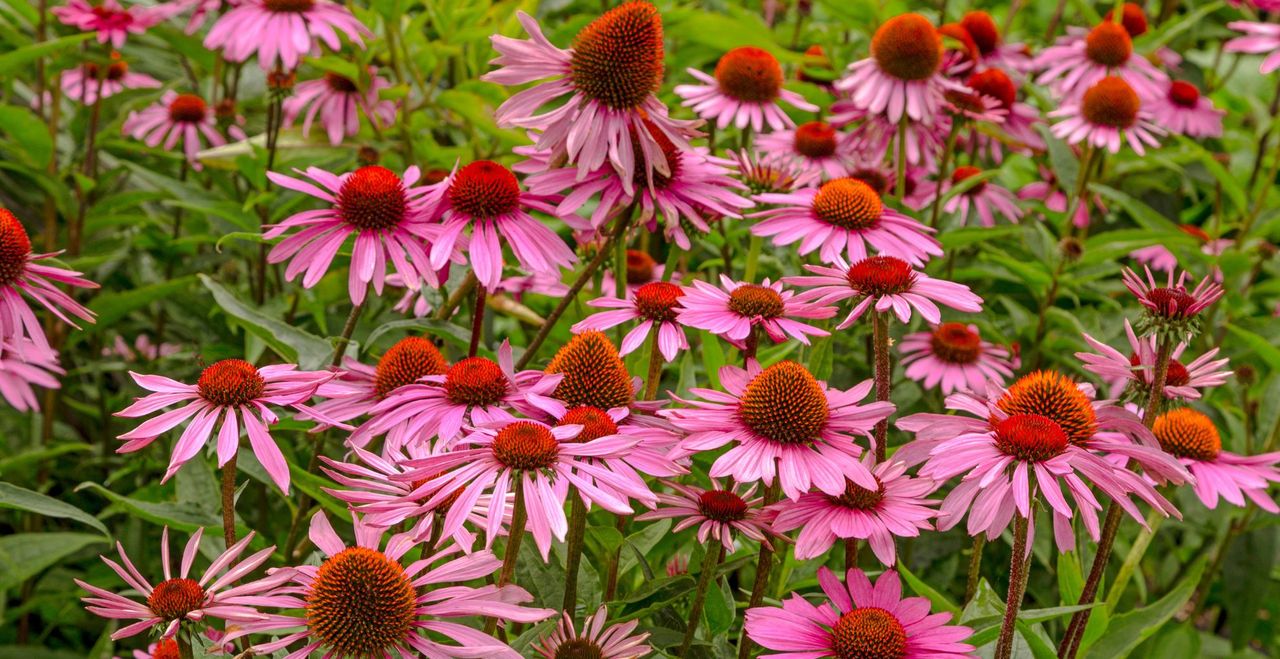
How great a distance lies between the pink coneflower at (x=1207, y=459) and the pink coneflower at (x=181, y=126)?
6.96 ft

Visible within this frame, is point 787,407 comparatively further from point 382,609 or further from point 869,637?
point 382,609

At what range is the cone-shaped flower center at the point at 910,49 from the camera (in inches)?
87.7

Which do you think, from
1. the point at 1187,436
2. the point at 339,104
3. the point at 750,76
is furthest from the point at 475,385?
the point at 339,104

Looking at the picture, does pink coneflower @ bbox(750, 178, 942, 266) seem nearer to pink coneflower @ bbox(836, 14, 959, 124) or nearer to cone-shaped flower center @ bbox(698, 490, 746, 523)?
cone-shaped flower center @ bbox(698, 490, 746, 523)

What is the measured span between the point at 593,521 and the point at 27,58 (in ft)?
4.34

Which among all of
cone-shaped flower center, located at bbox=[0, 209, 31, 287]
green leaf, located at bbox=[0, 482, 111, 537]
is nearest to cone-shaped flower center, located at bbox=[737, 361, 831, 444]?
green leaf, located at bbox=[0, 482, 111, 537]

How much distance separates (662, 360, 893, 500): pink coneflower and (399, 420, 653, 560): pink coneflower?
0.35 ft

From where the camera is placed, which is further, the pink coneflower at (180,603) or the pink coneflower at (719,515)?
the pink coneflower at (719,515)

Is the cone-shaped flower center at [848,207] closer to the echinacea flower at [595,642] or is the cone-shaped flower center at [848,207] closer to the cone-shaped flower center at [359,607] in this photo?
the echinacea flower at [595,642]

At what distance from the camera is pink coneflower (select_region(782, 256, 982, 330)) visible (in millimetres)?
1251

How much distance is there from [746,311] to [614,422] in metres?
0.25

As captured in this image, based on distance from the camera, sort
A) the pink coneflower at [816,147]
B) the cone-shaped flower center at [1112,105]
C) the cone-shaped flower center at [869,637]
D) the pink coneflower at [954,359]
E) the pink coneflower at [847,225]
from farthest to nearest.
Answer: the cone-shaped flower center at [1112,105]
the pink coneflower at [816,147]
the pink coneflower at [954,359]
the pink coneflower at [847,225]
the cone-shaped flower center at [869,637]

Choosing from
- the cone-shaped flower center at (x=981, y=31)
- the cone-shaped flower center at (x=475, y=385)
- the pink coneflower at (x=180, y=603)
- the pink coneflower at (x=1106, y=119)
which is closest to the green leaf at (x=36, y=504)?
Answer: the pink coneflower at (x=180, y=603)

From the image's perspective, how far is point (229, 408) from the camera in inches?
45.6
